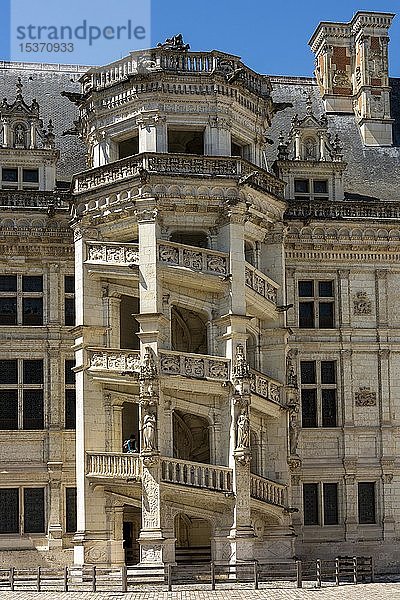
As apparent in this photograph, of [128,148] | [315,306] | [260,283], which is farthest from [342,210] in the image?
[128,148]

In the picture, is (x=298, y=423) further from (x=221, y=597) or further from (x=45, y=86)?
(x=45, y=86)

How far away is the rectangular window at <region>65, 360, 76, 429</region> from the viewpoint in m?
32.0

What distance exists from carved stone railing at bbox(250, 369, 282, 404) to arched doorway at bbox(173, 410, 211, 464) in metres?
1.89

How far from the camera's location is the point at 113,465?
28625mm

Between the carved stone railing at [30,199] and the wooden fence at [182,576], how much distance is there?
9225mm

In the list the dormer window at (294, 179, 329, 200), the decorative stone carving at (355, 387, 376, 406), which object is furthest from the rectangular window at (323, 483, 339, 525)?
the dormer window at (294, 179, 329, 200)

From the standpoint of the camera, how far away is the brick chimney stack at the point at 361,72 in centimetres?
3684

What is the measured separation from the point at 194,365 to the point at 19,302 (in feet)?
19.4

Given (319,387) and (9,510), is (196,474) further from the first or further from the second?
(319,387)

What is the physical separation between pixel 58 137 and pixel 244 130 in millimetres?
6417

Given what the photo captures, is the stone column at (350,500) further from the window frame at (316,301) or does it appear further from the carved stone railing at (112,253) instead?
the carved stone railing at (112,253)

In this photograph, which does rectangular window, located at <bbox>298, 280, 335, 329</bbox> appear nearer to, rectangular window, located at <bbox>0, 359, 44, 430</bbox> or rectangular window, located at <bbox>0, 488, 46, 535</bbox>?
rectangular window, located at <bbox>0, 359, 44, 430</bbox>

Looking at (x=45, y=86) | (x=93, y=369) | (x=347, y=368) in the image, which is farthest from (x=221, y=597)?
(x=45, y=86)

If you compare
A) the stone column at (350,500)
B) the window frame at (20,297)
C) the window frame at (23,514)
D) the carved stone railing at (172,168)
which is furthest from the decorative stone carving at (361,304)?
the window frame at (23,514)
